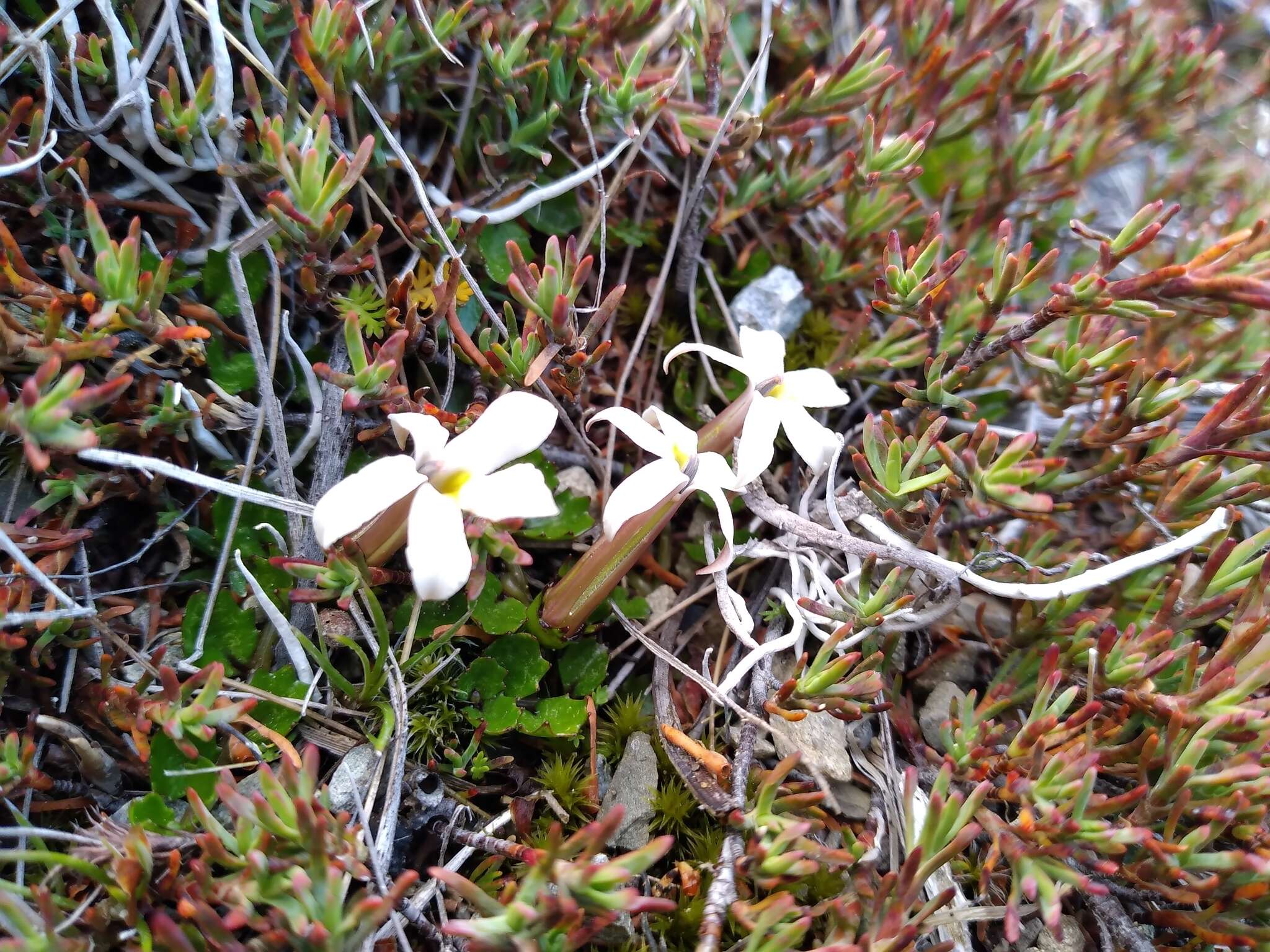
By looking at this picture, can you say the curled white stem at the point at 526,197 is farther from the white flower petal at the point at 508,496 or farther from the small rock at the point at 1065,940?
the small rock at the point at 1065,940

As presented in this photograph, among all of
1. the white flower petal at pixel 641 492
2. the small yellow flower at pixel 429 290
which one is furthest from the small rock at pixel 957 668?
the small yellow flower at pixel 429 290

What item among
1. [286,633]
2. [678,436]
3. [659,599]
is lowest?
[659,599]

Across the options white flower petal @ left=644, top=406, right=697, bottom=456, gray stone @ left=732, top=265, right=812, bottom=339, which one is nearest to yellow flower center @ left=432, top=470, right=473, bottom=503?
white flower petal @ left=644, top=406, right=697, bottom=456

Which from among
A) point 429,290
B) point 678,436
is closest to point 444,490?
point 678,436

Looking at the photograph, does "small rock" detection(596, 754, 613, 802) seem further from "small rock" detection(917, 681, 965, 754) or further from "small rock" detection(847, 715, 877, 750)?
"small rock" detection(917, 681, 965, 754)

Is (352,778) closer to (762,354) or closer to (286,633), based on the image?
(286,633)

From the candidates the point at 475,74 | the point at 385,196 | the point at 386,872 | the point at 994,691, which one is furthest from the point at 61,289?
the point at 994,691

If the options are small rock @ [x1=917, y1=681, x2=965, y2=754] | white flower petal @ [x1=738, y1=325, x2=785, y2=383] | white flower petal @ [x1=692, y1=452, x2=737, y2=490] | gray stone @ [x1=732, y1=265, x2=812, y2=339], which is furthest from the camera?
gray stone @ [x1=732, y1=265, x2=812, y2=339]
